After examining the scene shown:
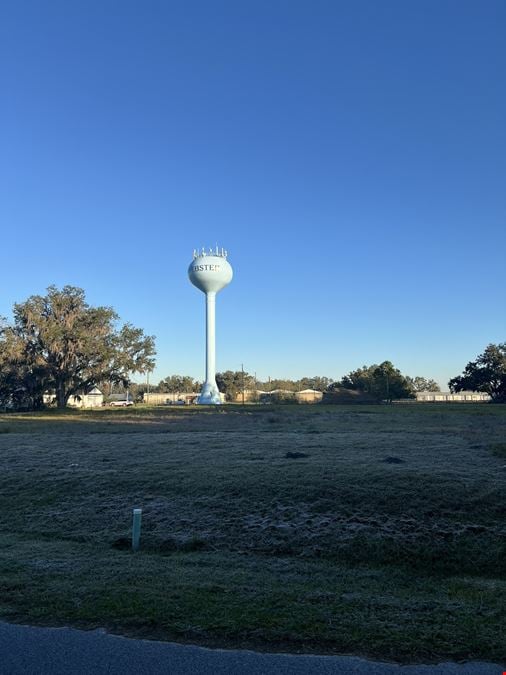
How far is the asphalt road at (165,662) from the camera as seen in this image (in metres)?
4.37

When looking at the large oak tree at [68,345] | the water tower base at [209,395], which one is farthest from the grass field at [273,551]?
the water tower base at [209,395]

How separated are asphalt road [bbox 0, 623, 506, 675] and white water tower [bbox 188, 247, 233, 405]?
240ft

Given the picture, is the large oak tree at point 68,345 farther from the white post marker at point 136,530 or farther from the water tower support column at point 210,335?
the white post marker at point 136,530

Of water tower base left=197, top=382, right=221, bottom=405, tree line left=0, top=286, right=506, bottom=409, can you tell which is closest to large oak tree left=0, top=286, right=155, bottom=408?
tree line left=0, top=286, right=506, bottom=409

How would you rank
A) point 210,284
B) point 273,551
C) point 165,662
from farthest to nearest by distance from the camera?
point 210,284
point 273,551
point 165,662

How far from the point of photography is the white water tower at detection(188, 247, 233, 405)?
77812 mm

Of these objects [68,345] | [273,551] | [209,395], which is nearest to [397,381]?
[209,395]

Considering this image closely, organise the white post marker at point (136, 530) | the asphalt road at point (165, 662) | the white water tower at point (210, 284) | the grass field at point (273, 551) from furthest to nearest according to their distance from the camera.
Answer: the white water tower at point (210, 284) → the white post marker at point (136, 530) → the grass field at point (273, 551) → the asphalt road at point (165, 662)

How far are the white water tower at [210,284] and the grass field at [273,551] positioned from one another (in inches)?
2552

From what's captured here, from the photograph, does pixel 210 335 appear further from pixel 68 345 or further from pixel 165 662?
pixel 165 662

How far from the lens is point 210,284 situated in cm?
7869

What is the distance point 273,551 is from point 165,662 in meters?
3.39

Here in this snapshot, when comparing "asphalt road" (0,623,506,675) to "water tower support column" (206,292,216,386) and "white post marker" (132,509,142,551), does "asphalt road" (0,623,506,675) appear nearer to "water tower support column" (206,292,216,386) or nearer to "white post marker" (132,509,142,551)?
"white post marker" (132,509,142,551)

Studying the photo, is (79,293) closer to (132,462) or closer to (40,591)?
(132,462)
